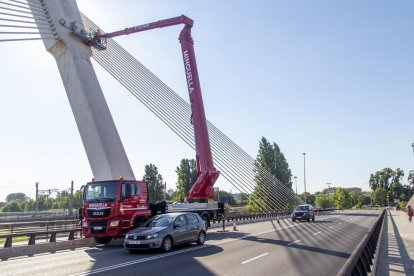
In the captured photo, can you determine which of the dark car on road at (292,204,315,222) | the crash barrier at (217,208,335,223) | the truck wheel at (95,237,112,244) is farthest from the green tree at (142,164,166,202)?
the truck wheel at (95,237,112,244)

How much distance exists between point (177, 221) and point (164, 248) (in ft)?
4.49

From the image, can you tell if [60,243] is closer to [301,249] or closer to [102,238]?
[102,238]

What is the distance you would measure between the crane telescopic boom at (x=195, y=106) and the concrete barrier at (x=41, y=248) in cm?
767

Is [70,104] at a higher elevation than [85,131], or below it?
higher

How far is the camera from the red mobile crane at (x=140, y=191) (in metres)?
16.0

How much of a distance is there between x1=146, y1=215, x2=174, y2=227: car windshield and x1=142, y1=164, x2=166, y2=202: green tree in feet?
185

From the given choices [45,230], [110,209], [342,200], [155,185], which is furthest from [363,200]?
[110,209]

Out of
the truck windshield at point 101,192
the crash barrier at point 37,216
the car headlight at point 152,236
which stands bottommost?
the crash barrier at point 37,216

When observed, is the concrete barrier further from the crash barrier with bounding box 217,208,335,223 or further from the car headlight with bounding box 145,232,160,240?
the crash barrier with bounding box 217,208,335,223

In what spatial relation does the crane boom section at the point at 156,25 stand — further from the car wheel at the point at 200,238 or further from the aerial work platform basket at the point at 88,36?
the car wheel at the point at 200,238

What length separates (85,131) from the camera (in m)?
20.9

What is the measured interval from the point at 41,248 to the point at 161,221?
15.7ft

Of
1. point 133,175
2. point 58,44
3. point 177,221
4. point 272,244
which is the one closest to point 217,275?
point 177,221

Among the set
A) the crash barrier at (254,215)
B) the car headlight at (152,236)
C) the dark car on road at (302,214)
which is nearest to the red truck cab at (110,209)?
the car headlight at (152,236)
